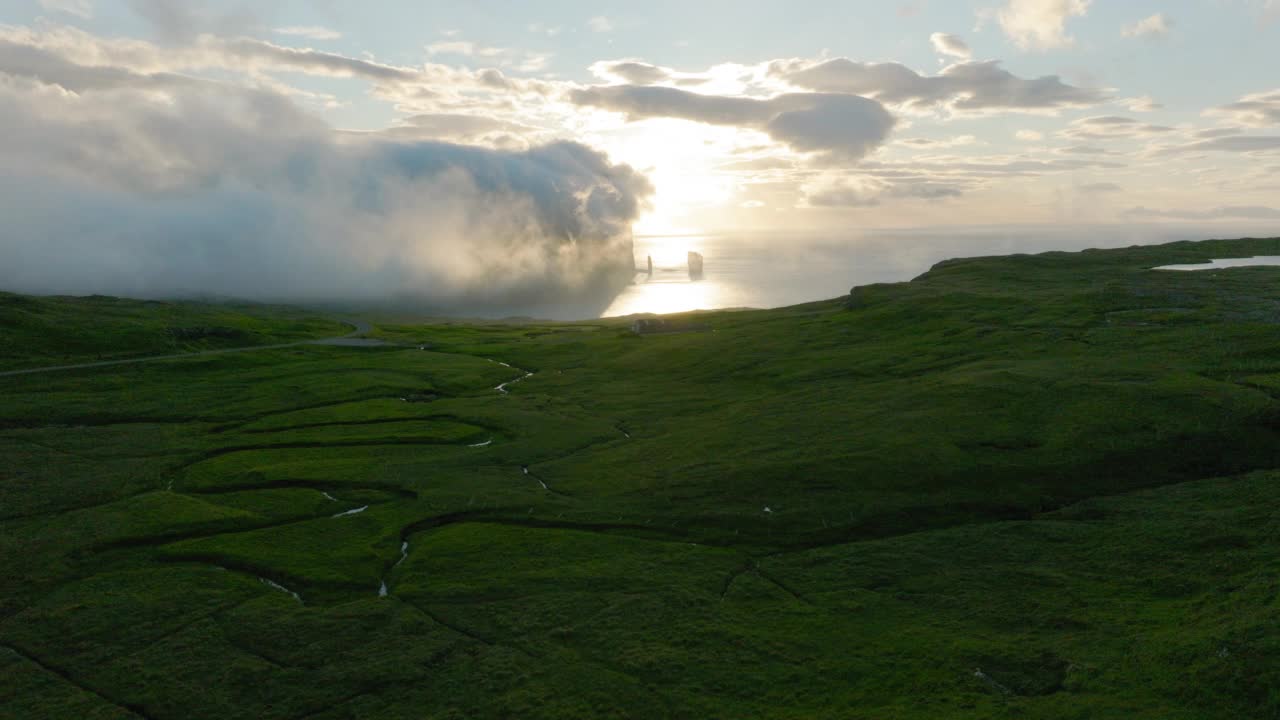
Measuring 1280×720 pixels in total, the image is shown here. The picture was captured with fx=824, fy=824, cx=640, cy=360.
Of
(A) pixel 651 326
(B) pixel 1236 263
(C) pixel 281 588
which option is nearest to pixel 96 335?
(A) pixel 651 326

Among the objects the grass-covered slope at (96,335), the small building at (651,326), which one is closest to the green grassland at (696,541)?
the grass-covered slope at (96,335)

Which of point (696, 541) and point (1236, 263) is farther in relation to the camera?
point (1236, 263)

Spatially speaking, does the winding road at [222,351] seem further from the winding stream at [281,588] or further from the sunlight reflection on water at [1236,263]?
the sunlight reflection on water at [1236,263]

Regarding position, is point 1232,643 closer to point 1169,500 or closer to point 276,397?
point 1169,500

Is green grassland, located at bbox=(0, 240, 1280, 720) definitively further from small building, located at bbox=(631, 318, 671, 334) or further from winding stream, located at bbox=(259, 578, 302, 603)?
small building, located at bbox=(631, 318, 671, 334)

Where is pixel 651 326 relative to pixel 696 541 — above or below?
above

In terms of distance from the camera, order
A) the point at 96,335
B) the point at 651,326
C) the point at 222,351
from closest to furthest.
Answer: the point at 222,351 < the point at 96,335 < the point at 651,326

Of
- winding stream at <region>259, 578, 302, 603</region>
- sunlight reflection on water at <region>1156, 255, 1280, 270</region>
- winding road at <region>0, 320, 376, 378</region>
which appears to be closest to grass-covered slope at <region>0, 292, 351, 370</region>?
winding road at <region>0, 320, 376, 378</region>

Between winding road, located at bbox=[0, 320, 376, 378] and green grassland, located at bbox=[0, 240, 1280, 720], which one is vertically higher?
winding road, located at bbox=[0, 320, 376, 378]

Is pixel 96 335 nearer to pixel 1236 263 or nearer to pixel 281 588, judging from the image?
pixel 281 588
